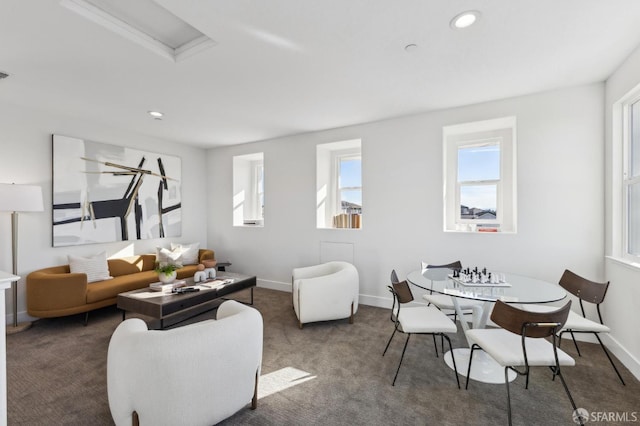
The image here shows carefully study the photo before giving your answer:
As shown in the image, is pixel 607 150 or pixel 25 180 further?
pixel 25 180

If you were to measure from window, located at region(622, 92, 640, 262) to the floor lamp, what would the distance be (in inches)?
237

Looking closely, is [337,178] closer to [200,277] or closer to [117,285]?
[200,277]

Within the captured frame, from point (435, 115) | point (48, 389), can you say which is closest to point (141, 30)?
point (48, 389)

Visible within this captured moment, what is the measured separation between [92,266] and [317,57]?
3.89 meters

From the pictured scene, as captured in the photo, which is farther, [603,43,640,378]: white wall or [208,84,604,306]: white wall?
[208,84,604,306]: white wall

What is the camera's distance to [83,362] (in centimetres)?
262

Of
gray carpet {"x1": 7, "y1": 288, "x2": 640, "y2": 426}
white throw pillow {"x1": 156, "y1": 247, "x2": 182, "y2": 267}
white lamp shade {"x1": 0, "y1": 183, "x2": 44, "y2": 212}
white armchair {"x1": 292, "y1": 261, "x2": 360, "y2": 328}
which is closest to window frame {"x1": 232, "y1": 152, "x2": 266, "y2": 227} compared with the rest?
white throw pillow {"x1": 156, "y1": 247, "x2": 182, "y2": 267}

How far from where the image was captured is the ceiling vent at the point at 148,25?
6.50 feet

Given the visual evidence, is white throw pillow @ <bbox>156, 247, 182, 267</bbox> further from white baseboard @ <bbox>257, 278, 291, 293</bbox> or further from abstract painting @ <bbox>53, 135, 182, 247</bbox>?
white baseboard @ <bbox>257, 278, 291, 293</bbox>

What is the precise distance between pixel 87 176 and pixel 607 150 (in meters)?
6.34

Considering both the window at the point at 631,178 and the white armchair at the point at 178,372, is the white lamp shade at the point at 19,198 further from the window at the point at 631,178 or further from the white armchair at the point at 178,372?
the window at the point at 631,178

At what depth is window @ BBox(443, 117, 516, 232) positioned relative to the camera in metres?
3.63

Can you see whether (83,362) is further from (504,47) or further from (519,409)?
(504,47)

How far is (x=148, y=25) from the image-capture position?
2221 mm
